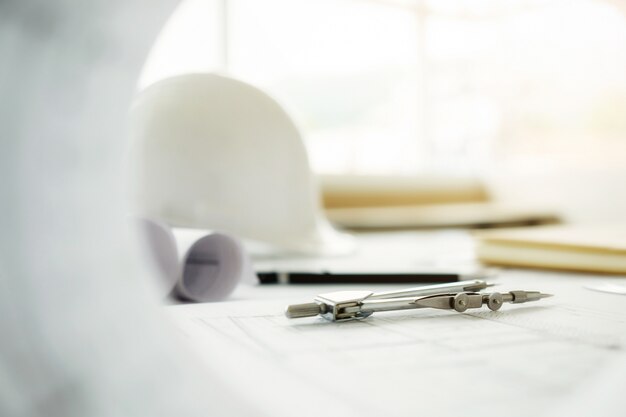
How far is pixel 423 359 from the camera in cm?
38

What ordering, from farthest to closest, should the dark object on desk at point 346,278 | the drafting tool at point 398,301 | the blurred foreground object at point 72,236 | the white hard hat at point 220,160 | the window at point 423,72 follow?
the window at point 423,72, the white hard hat at point 220,160, the dark object on desk at point 346,278, the drafting tool at point 398,301, the blurred foreground object at point 72,236

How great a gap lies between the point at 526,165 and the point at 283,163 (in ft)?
6.96

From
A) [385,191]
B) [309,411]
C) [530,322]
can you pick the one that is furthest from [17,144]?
[385,191]

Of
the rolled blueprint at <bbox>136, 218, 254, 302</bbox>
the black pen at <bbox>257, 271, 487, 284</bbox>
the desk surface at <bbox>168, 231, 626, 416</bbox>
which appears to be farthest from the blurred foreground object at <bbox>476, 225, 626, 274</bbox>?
the rolled blueprint at <bbox>136, 218, 254, 302</bbox>

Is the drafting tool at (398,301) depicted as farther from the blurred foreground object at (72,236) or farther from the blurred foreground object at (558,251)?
the blurred foreground object at (558,251)

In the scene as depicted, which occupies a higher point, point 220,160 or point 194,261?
point 220,160

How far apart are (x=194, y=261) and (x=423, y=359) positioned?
39cm

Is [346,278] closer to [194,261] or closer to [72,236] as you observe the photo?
[194,261]

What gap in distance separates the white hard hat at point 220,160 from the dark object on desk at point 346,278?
18cm

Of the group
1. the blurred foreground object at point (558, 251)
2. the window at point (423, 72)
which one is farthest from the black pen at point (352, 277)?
the window at point (423, 72)

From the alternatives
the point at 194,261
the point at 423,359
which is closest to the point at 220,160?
the point at 194,261

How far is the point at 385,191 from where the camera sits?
2.51 m

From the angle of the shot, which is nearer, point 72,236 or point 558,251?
point 72,236

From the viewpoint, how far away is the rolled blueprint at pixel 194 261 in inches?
24.3
